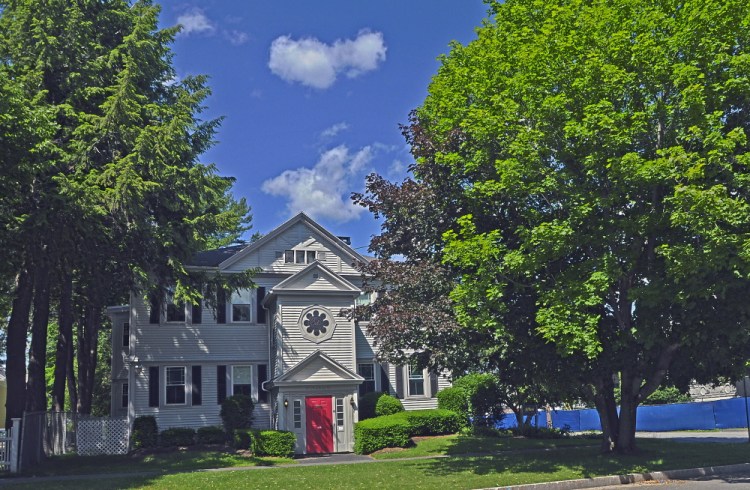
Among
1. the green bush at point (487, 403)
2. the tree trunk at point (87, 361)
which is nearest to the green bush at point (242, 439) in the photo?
the green bush at point (487, 403)

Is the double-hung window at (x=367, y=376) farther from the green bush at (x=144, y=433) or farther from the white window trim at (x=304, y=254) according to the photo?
the green bush at (x=144, y=433)

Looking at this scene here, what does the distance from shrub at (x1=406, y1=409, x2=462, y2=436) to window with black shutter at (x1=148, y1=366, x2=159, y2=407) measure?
10.1 metres

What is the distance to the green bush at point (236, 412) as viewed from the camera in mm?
29062

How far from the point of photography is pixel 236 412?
29.2 meters

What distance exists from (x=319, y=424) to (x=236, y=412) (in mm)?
3498

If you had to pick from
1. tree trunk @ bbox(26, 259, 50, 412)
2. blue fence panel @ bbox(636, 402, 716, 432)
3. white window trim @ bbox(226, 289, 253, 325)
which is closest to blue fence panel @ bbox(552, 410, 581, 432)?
blue fence panel @ bbox(636, 402, 716, 432)

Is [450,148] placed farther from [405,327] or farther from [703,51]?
[703,51]

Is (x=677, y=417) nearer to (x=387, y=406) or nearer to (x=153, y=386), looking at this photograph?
(x=387, y=406)

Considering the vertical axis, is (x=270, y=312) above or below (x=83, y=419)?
above

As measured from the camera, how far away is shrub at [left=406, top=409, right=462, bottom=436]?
2833 centimetres

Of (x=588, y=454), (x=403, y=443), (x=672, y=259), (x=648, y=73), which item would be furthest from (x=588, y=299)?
(x=403, y=443)

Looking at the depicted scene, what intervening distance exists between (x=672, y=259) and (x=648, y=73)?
417 cm

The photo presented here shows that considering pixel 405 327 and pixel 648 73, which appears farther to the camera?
pixel 405 327

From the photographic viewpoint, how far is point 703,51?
1510 centimetres
